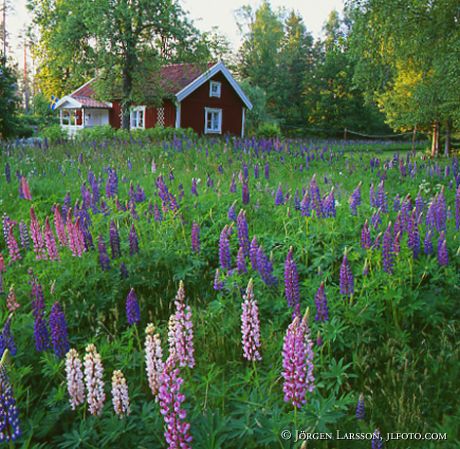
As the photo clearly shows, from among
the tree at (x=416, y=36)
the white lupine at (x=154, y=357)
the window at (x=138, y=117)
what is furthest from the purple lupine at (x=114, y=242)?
the window at (x=138, y=117)

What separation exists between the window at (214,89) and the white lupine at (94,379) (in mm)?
32458

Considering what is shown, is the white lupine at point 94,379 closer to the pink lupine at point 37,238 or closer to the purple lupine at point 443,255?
the pink lupine at point 37,238

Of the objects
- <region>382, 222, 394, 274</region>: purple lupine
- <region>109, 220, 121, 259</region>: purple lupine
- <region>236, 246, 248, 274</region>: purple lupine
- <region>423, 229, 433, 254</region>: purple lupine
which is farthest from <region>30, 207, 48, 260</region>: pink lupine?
<region>423, 229, 433, 254</region>: purple lupine

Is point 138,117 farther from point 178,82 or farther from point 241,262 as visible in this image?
point 241,262

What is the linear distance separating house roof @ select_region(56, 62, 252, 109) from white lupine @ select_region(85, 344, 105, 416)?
27558 millimetres

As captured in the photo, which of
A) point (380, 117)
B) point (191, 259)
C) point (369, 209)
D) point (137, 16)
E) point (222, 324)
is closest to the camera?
point (222, 324)

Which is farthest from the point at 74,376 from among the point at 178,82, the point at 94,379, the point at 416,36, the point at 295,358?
the point at 178,82

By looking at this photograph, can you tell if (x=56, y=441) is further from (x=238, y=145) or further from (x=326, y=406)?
(x=238, y=145)

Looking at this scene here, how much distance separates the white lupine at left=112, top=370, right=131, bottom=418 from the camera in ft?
7.51

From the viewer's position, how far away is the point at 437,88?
44.5 feet

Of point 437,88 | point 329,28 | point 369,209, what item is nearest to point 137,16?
point 437,88

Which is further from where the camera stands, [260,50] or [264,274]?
[260,50]

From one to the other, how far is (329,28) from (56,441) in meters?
68.3

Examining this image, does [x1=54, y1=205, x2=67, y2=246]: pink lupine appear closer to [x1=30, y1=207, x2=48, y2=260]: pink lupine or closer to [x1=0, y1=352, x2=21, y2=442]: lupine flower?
[x1=30, y1=207, x2=48, y2=260]: pink lupine
